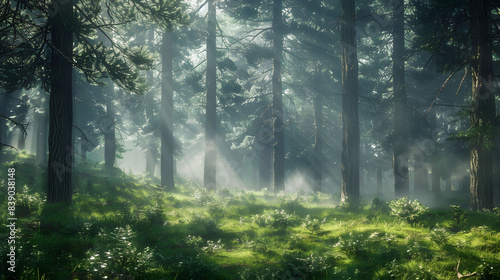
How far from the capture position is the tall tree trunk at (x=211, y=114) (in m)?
17.9

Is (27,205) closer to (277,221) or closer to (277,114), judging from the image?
(277,221)

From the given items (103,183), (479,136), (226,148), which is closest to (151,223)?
(103,183)

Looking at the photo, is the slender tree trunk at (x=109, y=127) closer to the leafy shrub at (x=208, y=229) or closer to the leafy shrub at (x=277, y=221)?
the leafy shrub at (x=208, y=229)

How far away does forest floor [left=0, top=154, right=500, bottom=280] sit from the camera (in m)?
5.03

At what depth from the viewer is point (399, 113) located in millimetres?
17312

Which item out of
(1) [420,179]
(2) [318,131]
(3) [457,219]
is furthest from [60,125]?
(1) [420,179]

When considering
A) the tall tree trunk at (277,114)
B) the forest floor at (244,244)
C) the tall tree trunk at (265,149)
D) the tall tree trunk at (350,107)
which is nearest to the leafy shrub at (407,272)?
A: the forest floor at (244,244)

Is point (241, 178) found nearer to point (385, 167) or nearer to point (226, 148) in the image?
point (226, 148)

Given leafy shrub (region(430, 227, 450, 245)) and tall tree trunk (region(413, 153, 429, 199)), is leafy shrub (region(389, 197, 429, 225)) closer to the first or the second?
leafy shrub (region(430, 227, 450, 245))

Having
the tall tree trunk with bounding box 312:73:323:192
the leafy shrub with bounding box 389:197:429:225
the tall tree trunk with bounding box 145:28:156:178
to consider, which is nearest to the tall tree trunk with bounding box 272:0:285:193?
the tall tree trunk with bounding box 312:73:323:192

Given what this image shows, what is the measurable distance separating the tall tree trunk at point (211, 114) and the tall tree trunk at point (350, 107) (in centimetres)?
→ 817

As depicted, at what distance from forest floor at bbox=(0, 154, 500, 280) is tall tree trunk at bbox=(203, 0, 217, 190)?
23.7 feet

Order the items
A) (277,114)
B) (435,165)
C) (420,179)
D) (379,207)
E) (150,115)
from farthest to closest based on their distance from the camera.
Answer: (150,115) < (420,179) < (435,165) < (277,114) < (379,207)

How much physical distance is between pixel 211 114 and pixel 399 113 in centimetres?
1141
